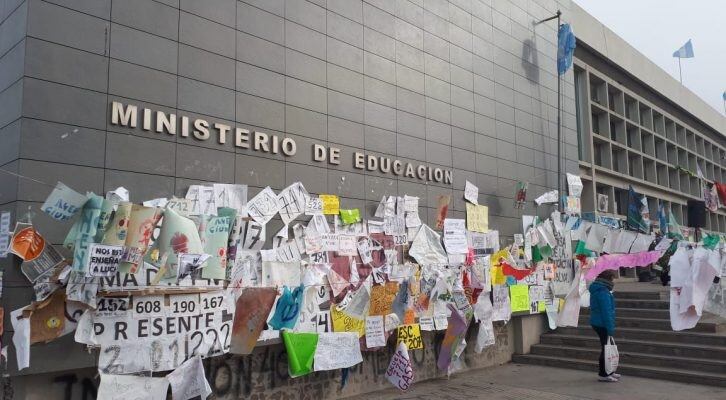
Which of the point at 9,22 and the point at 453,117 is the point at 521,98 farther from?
the point at 9,22

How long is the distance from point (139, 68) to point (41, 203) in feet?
5.78

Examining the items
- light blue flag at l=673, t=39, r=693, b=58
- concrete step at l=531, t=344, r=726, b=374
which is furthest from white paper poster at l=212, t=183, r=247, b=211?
light blue flag at l=673, t=39, r=693, b=58

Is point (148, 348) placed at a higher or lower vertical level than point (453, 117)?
lower

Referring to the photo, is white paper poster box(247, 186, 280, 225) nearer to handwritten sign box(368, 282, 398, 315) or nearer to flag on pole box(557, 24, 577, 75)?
handwritten sign box(368, 282, 398, 315)

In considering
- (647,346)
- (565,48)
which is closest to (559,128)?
(565,48)

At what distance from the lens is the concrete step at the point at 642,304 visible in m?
11.0

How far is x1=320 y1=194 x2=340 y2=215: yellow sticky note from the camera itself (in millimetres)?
7715

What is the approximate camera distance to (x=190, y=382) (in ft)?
19.5

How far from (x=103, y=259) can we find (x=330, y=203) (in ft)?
10.8

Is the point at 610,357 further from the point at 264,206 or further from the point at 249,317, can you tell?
the point at 264,206

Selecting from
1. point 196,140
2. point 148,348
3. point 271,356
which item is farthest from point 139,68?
point 271,356

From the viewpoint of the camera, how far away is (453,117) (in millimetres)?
10234

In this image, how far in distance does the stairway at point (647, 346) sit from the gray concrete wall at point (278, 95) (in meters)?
2.38

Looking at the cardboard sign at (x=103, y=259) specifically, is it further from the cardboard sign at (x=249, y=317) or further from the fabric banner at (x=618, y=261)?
the fabric banner at (x=618, y=261)
